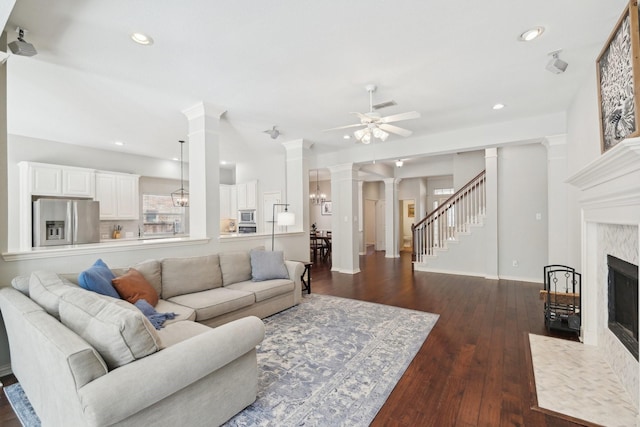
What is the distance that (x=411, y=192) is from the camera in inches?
405

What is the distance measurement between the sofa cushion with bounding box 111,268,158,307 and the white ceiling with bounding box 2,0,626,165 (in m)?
2.17

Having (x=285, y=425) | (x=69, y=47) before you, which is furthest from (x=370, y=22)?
(x=285, y=425)

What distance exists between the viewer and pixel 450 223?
6.66 metres

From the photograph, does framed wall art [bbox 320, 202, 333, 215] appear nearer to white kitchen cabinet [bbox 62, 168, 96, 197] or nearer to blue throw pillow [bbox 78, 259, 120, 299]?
white kitchen cabinet [bbox 62, 168, 96, 197]

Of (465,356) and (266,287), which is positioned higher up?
(266,287)

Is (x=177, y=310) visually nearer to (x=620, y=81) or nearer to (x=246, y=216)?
(x=620, y=81)

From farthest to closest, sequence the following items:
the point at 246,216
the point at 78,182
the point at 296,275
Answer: the point at 246,216, the point at 78,182, the point at 296,275

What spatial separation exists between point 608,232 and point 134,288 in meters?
4.36

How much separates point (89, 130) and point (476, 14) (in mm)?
6061

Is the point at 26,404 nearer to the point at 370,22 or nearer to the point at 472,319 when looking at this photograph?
the point at 370,22

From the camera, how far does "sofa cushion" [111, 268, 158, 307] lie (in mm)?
2564

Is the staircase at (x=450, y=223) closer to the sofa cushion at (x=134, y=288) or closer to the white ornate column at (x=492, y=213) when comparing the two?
the white ornate column at (x=492, y=213)

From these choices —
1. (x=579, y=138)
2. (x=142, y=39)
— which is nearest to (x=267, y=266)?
(x=142, y=39)

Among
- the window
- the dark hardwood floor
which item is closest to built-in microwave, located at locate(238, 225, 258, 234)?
the window
